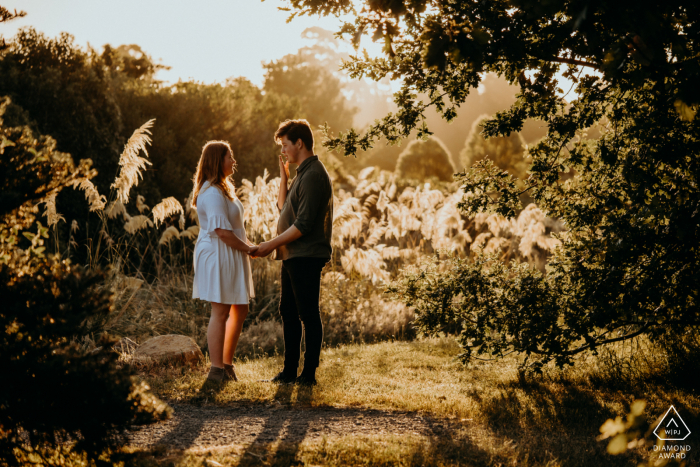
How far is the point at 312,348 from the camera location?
5.02m

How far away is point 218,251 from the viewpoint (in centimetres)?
507

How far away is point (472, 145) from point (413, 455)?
28966 mm

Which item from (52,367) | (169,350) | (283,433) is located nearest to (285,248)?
(283,433)

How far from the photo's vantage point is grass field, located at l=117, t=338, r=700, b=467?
3471mm

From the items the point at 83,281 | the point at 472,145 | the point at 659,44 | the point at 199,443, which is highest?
the point at 472,145

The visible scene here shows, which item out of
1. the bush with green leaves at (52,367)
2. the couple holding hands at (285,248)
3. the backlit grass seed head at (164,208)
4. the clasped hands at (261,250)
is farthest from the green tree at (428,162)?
the bush with green leaves at (52,367)

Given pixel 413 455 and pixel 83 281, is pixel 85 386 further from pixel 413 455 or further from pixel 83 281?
pixel 413 455

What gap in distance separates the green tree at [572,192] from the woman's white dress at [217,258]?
116 centimetres

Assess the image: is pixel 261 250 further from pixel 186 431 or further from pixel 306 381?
pixel 186 431

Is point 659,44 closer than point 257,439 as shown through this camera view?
Yes

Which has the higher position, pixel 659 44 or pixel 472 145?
pixel 472 145

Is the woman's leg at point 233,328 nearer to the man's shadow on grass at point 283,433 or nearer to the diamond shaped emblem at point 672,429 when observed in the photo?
the man's shadow on grass at point 283,433

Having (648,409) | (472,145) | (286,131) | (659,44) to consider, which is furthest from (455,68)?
(472,145)

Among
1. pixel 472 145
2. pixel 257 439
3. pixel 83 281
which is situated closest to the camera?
pixel 83 281
